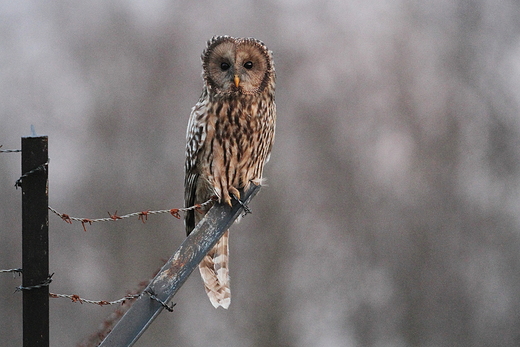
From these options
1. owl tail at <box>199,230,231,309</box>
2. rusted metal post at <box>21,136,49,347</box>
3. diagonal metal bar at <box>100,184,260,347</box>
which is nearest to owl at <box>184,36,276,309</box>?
owl tail at <box>199,230,231,309</box>

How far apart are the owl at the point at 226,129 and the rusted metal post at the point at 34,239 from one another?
0.81m

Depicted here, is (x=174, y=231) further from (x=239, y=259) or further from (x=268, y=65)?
(x=268, y=65)

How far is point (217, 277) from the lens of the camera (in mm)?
2629

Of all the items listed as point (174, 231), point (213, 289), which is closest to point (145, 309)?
point (213, 289)

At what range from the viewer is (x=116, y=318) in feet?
6.82

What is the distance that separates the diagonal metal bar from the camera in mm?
1844

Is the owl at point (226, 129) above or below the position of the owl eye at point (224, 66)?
below

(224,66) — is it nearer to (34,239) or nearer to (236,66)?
(236,66)

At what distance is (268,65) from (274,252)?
447 centimetres

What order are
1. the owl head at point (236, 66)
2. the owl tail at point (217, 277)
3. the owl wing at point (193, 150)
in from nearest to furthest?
1. the owl head at point (236, 66)
2. the owl tail at point (217, 277)
3. the owl wing at point (193, 150)

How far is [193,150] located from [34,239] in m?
1.03

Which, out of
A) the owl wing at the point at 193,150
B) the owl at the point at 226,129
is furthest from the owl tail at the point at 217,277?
the owl wing at the point at 193,150

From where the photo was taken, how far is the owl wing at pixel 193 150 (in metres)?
2.71

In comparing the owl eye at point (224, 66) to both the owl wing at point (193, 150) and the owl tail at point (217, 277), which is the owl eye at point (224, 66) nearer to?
the owl wing at point (193, 150)
